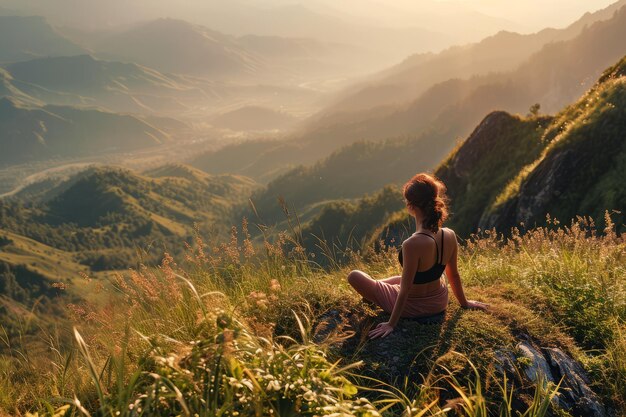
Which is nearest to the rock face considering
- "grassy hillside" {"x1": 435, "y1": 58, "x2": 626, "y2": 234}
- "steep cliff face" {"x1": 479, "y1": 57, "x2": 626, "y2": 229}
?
"grassy hillside" {"x1": 435, "y1": 58, "x2": 626, "y2": 234}

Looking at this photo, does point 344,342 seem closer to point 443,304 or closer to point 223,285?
point 443,304

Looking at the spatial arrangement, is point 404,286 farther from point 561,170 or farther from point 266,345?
point 561,170

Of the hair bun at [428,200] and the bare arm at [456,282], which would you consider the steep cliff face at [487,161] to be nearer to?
the bare arm at [456,282]

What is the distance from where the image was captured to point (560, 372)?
425 cm

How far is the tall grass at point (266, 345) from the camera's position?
2.66m

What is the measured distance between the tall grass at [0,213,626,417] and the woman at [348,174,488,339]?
0.32 m

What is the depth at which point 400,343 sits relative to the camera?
448cm

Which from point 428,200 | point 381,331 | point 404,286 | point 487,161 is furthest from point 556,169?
point 381,331

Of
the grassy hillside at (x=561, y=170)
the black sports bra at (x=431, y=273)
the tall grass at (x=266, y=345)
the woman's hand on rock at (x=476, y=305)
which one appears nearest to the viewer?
the tall grass at (x=266, y=345)

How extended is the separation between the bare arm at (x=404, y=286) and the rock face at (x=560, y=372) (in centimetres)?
103

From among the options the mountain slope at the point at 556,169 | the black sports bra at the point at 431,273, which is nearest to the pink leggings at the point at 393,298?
the black sports bra at the point at 431,273

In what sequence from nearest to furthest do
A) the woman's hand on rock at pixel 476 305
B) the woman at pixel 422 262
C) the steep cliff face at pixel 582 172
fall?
the woman at pixel 422 262 < the woman's hand on rock at pixel 476 305 < the steep cliff face at pixel 582 172

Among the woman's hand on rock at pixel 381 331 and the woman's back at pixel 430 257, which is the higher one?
the woman's back at pixel 430 257

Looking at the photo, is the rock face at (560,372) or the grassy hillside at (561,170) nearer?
the rock face at (560,372)
